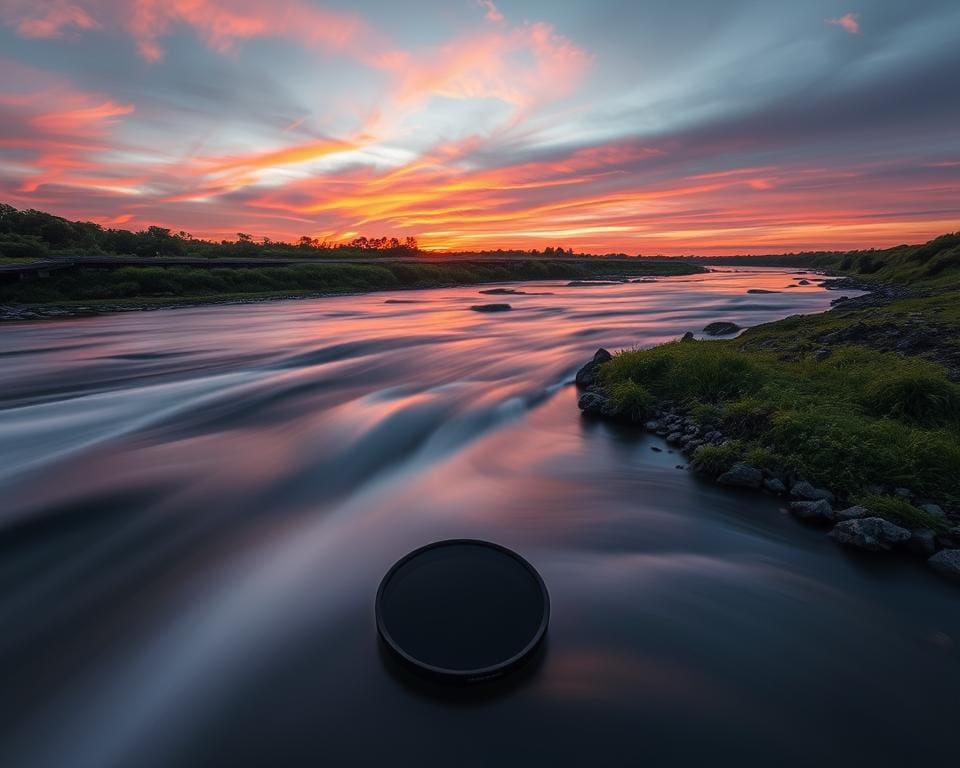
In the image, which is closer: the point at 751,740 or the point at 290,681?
the point at 751,740

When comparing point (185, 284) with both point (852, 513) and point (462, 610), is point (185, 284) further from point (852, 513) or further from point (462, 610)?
point (852, 513)

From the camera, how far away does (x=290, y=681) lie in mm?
4820

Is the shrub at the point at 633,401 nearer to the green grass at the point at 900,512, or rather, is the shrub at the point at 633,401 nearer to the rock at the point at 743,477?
the rock at the point at 743,477

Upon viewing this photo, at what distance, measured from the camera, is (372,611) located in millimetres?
5797

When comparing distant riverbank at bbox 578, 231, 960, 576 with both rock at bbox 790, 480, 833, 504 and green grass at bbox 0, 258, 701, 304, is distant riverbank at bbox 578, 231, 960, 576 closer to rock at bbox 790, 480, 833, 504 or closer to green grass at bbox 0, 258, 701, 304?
rock at bbox 790, 480, 833, 504

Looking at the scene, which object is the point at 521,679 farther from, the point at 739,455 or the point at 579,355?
the point at 579,355

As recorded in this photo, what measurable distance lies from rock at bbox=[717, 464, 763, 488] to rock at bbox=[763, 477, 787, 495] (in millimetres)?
96

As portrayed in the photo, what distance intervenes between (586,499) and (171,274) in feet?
163

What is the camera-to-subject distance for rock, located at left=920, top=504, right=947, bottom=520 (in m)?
6.66

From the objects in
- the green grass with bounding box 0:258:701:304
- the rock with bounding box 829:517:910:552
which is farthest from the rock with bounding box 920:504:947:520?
the green grass with bounding box 0:258:701:304

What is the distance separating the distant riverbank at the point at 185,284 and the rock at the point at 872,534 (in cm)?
4327

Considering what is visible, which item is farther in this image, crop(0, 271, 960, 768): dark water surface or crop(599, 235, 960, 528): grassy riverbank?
crop(599, 235, 960, 528): grassy riverbank

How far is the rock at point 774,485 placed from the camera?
7906 millimetres

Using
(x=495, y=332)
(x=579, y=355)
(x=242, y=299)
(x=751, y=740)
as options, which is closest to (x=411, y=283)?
(x=242, y=299)
